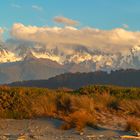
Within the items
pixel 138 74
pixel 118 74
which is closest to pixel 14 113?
pixel 138 74

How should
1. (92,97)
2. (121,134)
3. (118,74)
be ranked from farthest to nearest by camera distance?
1. (118,74)
2. (92,97)
3. (121,134)

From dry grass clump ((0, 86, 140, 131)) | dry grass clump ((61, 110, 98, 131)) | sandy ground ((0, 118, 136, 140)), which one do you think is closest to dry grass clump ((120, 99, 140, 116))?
dry grass clump ((0, 86, 140, 131))

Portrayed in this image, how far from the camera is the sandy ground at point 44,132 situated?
59.1 feet

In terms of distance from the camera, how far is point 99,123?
21.0 m

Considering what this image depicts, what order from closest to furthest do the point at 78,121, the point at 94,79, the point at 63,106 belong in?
the point at 78,121, the point at 63,106, the point at 94,79

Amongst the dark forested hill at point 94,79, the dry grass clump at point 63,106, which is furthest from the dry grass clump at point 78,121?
the dark forested hill at point 94,79

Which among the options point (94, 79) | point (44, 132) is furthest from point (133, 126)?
point (94, 79)

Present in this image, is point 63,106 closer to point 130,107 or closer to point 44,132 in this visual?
point 130,107

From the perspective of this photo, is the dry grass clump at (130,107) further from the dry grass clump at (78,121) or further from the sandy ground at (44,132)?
the sandy ground at (44,132)

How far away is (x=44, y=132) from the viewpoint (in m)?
19.4

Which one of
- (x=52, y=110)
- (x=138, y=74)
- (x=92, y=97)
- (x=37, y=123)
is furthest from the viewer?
(x=138, y=74)

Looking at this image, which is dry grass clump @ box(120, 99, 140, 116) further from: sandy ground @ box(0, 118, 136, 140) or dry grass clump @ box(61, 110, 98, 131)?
sandy ground @ box(0, 118, 136, 140)

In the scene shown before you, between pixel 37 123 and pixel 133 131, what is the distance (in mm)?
3882

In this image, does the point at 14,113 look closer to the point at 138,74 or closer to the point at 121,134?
the point at 121,134
